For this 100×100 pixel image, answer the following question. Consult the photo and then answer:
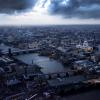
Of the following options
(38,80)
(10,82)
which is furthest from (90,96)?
(10,82)

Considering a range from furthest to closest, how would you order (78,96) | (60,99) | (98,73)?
1. (98,73)
2. (78,96)
3. (60,99)

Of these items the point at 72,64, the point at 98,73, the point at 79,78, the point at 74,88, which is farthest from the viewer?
the point at 72,64

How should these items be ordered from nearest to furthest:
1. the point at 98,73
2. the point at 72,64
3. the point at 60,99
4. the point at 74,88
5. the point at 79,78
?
1. the point at 60,99
2. the point at 74,88
3. the point at 79,78
4. the point at 98,73
5. the point at 72,64

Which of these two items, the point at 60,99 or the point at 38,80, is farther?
the point at 38,80

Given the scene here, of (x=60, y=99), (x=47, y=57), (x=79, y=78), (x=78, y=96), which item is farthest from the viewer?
(x=47, y=57)

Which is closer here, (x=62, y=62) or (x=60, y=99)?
(x=60, y=99)

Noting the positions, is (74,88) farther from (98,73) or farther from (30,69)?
(30,69)

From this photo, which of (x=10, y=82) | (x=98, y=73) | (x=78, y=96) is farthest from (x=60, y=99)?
(x=98, y=73)

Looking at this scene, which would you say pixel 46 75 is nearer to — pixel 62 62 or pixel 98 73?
pixel 98 73
